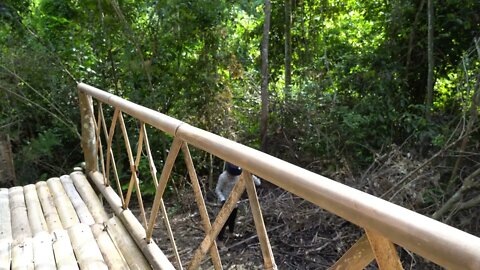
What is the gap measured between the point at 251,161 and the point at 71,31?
541 centimetres

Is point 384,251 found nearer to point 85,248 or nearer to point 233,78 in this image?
point 85,248

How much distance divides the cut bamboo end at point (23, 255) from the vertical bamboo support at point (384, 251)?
182cm

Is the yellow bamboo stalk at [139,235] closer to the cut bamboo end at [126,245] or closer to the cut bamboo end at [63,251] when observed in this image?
the cut bamboo end at [126,245]

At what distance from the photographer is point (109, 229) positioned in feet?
7.88

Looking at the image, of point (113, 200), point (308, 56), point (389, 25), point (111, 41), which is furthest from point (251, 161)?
point (308, 56)

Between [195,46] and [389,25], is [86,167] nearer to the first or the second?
[195,46]

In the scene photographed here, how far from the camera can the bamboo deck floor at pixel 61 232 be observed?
2.06 m

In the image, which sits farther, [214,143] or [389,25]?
[389,25]

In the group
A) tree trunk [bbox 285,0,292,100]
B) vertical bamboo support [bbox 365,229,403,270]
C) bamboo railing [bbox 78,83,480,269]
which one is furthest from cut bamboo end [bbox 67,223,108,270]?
tree trunk [bbox 285,0,292,100]

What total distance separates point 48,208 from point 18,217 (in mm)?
184

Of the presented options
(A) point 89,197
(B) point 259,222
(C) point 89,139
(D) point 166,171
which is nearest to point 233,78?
(C) point 89,139

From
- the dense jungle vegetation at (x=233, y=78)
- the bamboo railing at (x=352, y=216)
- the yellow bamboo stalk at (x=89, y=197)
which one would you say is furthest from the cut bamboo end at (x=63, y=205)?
the dense jungle vegetation at (x=233, y=78)

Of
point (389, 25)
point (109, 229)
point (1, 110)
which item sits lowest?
point (1, 110)

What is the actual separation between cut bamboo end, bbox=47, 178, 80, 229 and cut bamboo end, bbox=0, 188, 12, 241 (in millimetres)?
291
